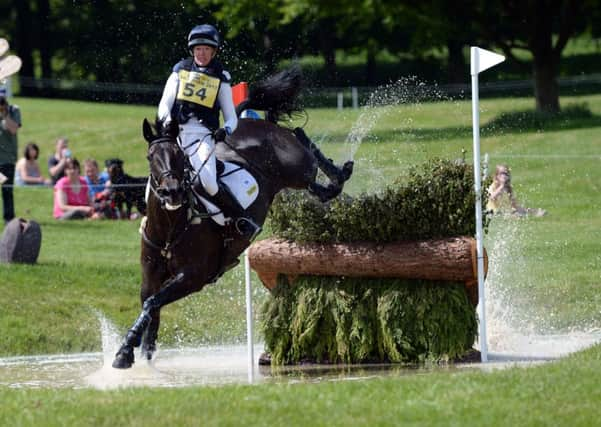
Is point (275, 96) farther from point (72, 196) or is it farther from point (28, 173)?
point (28, 173)

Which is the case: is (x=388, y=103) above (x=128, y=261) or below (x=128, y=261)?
above

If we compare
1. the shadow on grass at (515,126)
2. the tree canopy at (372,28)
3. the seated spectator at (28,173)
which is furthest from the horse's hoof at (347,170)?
the shadow on grass at (515,126)

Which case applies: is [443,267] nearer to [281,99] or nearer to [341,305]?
[341,305]

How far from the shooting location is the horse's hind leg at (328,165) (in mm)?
10750

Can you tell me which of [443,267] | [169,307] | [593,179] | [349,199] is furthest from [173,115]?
[593,179]

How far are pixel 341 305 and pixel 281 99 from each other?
82.7 inches

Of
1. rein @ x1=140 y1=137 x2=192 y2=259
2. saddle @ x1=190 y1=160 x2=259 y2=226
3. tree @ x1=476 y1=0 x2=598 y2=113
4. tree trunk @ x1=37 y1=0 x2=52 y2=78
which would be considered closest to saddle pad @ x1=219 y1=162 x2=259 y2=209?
saddle @ x1=190 y1=160 x2=259 y2=226

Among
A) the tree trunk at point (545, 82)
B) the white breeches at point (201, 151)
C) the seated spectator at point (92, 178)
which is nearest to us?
the white breeches at point (201, 151)

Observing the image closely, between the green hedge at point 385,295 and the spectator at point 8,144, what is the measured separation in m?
7.77

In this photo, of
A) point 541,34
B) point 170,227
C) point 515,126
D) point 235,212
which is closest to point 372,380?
point 170,227

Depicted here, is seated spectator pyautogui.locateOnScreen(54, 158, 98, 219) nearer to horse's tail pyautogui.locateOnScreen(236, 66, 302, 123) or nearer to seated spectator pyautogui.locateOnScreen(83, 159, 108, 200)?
seated spectator pyautogui.locateOnScreen(83, 159, 108, 200)

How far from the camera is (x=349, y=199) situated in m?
9.89

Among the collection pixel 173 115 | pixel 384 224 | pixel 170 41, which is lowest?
pixel 384 224

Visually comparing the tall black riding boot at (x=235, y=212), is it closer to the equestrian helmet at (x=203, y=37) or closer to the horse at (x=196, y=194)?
the horse at (x=196, y=194)
